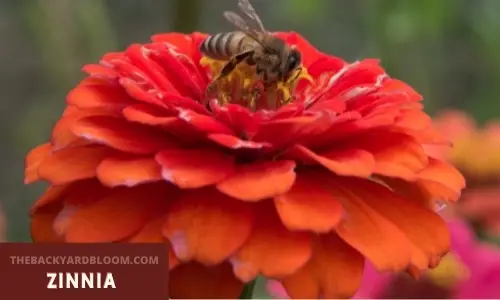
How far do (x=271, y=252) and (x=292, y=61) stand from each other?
128mm

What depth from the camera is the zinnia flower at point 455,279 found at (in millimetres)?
554

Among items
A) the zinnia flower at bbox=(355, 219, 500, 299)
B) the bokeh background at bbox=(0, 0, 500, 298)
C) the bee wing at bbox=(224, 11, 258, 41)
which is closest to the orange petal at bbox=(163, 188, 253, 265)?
the bee wing at bbox=(224, 11, 258, 41)

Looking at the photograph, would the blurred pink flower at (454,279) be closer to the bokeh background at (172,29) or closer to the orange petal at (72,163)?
the orange petal at (72,163)

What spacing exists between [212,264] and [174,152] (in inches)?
2.1

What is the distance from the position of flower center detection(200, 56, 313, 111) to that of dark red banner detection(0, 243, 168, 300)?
0.11 meters

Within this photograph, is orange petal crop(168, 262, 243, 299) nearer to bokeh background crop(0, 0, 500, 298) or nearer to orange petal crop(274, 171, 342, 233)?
orange petal crop(274, 171, 342, 233)

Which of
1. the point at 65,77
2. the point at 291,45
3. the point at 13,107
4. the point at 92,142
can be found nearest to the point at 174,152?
the point at 92,142

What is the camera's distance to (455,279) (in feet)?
1.90

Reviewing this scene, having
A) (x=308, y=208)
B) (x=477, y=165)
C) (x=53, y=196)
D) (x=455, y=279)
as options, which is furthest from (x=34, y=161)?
(x=477, y=165)

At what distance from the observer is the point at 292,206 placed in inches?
13.4

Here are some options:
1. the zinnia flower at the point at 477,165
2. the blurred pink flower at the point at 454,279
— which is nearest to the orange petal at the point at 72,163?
the blurred pink flower at the point at 454,279

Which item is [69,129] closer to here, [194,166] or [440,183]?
[194,166]

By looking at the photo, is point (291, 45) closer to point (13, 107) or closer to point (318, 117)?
point (318, 117)

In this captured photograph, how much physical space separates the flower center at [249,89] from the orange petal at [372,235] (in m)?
0.08
